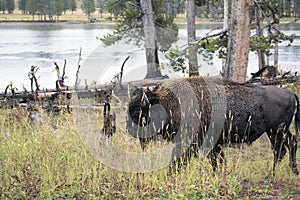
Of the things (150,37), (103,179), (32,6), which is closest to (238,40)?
(103,179)

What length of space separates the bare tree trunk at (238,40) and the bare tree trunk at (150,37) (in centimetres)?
727

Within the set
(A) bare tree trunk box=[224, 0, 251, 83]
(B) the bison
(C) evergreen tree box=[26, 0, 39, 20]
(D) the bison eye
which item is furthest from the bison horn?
(C) evergreen tree box=[26, 0, 39, 20]

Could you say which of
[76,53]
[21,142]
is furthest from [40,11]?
[21,142]

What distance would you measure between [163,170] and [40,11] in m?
79.5

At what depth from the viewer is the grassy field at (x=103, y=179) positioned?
17.7ft

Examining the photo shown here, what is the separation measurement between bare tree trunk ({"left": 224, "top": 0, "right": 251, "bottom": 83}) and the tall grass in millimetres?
4590

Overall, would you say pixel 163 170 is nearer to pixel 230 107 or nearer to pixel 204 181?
pixel 204 181

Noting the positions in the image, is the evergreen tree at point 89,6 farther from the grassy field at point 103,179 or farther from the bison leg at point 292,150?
the grassy field at point 103,179

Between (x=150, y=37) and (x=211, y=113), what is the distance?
39.6ft

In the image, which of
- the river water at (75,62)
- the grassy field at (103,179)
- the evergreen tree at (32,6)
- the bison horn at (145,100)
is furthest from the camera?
the evergreen tree at (32,6)

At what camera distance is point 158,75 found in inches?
749

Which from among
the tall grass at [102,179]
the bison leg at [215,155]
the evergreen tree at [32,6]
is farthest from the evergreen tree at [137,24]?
the evergreen tree at [32,6]

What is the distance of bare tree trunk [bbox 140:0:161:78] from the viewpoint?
18.1 metres

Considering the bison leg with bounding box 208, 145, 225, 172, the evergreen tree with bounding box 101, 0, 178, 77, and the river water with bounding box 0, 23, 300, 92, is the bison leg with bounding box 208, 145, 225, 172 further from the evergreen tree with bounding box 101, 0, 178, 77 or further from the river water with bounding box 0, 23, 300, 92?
the evergreen tree with bounding box 101, 0, 178, 77
